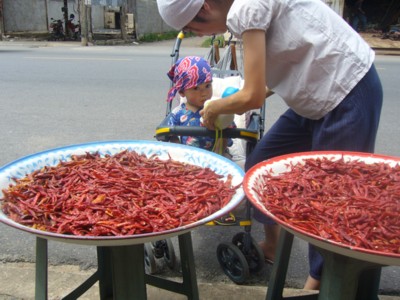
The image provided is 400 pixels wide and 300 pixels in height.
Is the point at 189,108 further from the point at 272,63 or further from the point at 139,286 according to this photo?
the point at 139,286

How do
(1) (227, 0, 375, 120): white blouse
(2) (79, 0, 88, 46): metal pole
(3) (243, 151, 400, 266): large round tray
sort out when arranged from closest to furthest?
(3) (243, 151, 400, 266): large round tray
(1) (227, 0, 375, 120): white blouse
(2) (79, 0, 88, 46): metal pole

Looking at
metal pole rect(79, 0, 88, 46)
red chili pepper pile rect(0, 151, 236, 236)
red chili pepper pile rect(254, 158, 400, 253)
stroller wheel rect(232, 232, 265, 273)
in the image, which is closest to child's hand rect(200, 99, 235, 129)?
red chili pepper pile rect(0, 151, 236, 236)

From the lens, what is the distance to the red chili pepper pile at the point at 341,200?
1.41 meters

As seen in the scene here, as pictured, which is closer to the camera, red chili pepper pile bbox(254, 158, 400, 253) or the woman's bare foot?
red chili pepper pile bbox(254, 158, 400, 253)

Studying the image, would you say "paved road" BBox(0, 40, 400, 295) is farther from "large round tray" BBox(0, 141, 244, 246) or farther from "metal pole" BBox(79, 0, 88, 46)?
"metal pole" BBox(79, 0, 88, 46)

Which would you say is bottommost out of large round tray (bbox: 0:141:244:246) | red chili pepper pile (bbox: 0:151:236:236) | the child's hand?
red chili pepper pile (bbox: 0:151:236:236)

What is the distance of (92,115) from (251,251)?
4.59m

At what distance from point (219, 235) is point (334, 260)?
6.74ft

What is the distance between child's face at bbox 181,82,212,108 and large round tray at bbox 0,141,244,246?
934 millimetres

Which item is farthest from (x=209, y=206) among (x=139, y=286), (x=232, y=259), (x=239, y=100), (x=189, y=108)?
(x=189, y=108)

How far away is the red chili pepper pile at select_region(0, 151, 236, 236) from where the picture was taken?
4.95 ft

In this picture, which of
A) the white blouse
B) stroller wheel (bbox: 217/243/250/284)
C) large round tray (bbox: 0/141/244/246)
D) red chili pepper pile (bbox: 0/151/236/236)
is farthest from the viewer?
stroller wheel (bbox: 217/243/250/284)

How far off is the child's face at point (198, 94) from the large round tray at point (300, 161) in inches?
47.5

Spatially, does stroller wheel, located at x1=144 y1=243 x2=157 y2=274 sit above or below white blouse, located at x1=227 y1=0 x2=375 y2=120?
below
